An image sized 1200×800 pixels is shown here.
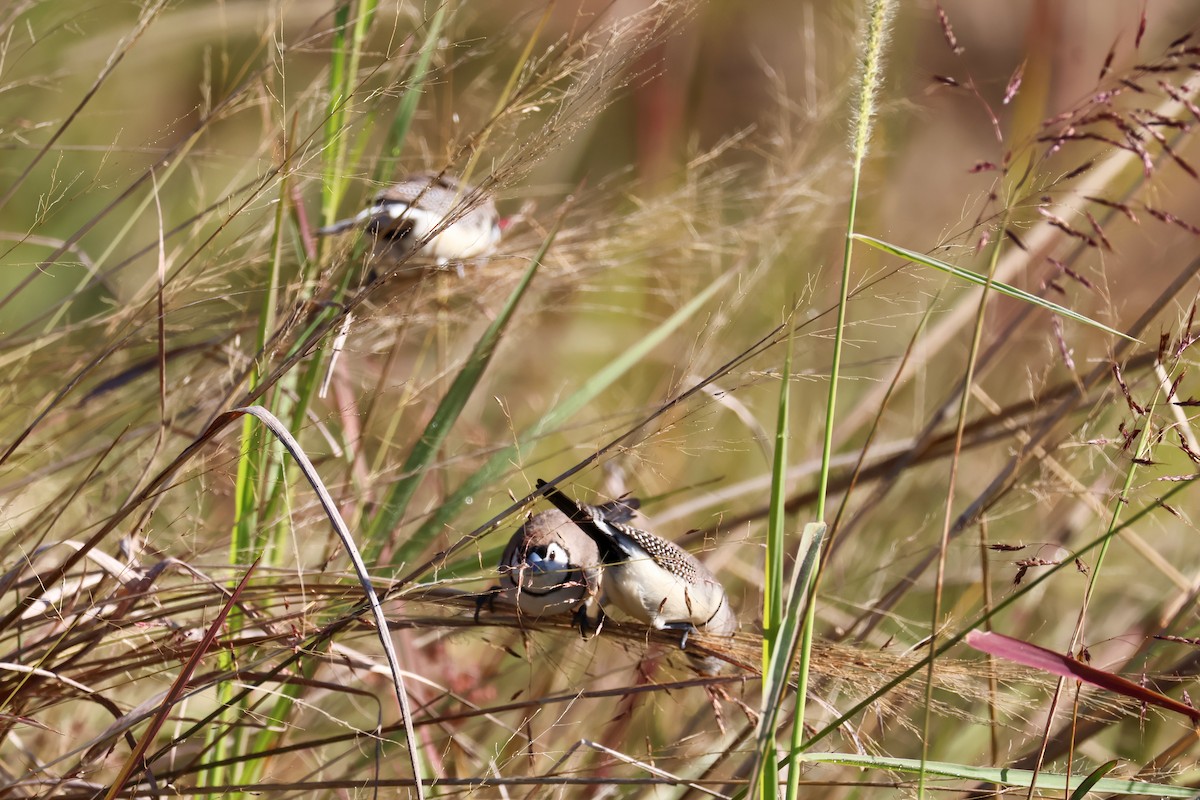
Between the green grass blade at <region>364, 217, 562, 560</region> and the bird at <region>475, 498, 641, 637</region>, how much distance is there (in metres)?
0.23

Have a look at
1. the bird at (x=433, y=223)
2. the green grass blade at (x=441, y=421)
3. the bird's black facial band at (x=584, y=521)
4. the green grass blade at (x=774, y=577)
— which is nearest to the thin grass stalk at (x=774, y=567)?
the green grass blade at (x=774, y=577)

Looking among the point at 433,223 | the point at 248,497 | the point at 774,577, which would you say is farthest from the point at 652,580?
the point at 433,223

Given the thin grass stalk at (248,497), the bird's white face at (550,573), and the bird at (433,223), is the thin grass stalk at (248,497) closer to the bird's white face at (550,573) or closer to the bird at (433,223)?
the bird at (433,223)

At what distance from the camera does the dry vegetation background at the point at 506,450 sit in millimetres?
1280

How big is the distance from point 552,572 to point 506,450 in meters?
0.37

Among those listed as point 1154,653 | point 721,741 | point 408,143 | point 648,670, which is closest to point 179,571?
point 648,670

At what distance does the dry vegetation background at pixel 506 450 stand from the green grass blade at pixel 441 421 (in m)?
0.01

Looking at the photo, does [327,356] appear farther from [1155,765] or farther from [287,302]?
[1155,765]

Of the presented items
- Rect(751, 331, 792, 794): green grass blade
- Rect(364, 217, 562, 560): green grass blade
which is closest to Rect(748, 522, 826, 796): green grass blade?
Rect(751, 331, 792, 794): green grass blade

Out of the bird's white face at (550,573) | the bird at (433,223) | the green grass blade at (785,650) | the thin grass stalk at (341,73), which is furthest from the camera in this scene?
the bird at (433,223)

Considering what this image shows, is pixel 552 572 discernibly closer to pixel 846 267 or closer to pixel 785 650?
pixel 785 650

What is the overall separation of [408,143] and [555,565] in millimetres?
1333

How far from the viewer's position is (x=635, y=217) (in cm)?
184

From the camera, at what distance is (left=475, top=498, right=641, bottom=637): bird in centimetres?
138
